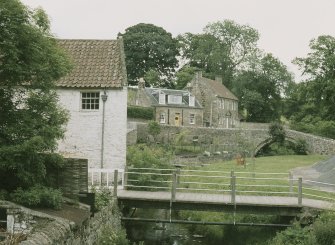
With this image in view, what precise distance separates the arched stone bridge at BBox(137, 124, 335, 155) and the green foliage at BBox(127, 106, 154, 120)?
537 cm

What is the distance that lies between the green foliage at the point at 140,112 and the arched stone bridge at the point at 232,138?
5.37 m

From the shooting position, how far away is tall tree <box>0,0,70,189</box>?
12797mm

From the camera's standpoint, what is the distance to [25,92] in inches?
563

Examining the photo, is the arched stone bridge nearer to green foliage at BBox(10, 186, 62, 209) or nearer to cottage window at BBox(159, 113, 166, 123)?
cottage window at BBox(159, 113, 166, 123)

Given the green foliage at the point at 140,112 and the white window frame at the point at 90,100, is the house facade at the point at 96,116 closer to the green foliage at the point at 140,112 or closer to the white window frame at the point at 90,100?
the white window frame at the point at 90,100

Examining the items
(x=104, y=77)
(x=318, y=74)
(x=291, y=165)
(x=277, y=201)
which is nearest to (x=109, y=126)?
(x=104, y=77)

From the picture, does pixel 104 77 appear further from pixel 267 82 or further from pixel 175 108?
pixel 267 82

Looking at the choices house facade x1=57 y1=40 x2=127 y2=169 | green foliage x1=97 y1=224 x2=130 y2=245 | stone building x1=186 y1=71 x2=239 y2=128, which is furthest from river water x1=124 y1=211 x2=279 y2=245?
stone building x1=186 y1=71 x2=239 y2=128

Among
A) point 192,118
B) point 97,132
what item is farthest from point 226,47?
point 97,132

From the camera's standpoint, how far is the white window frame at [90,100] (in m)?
24.3

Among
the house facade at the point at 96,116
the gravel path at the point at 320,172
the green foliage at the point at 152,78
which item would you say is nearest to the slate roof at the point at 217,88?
the green foliage at the point at 152,78

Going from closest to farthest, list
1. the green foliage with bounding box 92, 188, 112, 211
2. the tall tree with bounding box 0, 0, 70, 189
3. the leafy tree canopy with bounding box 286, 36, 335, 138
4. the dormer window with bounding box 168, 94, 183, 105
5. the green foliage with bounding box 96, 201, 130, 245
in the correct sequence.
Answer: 1. the tall tree with bounding box 0, 0, 70, 189
2. the green foliage with bounding box 96, 201, 130, 245
3. the green foliage with bounding box 92, 188, 112, 211
4. the leafy tree canopy with bounding box 286, 36, 335, 138
5. the dormer window with bounding box 168, 94, 183, 105

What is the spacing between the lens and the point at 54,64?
14.1 m

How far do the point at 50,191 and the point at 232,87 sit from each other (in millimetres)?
70359
